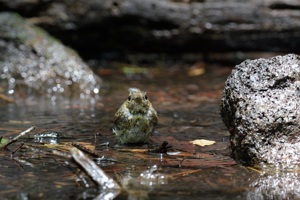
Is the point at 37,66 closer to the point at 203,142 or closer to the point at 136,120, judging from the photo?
the point at 136,120

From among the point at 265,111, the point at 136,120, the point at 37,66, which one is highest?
the point at 37,66

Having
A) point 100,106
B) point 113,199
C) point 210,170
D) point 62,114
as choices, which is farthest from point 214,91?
point 113,199

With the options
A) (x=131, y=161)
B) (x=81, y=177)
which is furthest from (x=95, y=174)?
(x=131, y=161)

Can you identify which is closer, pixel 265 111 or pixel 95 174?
pixel 95 174

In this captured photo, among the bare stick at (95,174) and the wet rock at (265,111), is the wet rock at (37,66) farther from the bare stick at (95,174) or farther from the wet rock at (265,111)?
the bare stick at (95,174)

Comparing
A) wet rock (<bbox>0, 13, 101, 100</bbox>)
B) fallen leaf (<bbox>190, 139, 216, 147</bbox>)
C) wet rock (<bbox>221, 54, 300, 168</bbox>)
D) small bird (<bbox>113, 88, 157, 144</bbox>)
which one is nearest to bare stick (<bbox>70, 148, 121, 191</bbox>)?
wet rock (<bbox>221, 54, 300, 168</bbox>)

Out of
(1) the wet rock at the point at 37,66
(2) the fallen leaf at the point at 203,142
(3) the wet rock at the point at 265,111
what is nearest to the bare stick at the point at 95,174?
(3) the wet rock at the point at 265,111
